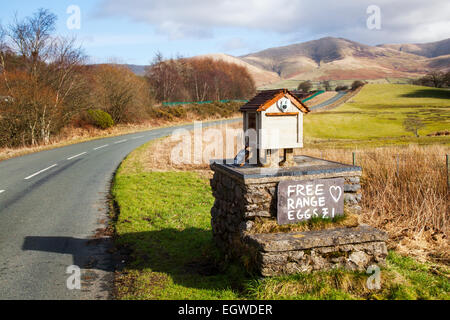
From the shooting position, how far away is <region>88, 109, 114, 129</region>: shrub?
33.5 m

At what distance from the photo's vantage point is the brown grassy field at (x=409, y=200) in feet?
28.4

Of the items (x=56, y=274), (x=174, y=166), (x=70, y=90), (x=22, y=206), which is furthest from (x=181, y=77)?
(x=56, y=274)

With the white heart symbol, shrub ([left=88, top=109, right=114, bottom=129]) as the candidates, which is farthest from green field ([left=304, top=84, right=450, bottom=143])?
the white heart symbol

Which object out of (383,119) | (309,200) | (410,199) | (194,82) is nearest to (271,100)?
(309,200)

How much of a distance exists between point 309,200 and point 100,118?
30.8m

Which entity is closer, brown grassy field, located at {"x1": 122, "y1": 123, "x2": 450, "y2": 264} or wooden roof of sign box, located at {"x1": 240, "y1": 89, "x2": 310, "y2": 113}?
wooden roof of sign box, located at {"x1": 240, "y1": 89, "x2": 310, "y2": 113}

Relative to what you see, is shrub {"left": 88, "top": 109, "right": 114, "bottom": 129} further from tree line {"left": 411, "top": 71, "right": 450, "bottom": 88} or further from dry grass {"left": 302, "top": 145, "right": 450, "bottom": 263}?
tree line {"left": 411, "top": 71, "right": 450, "bottom": 88}

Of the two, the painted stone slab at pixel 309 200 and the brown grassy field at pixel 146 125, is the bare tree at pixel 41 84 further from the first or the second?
the painted stone slab at pixel 309 200

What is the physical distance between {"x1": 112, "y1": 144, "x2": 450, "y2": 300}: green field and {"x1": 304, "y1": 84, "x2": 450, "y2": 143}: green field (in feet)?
70.7

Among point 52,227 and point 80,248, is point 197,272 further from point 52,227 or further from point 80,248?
point 52,227

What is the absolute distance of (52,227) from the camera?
880cm

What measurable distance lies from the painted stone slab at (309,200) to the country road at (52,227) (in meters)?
2.91
